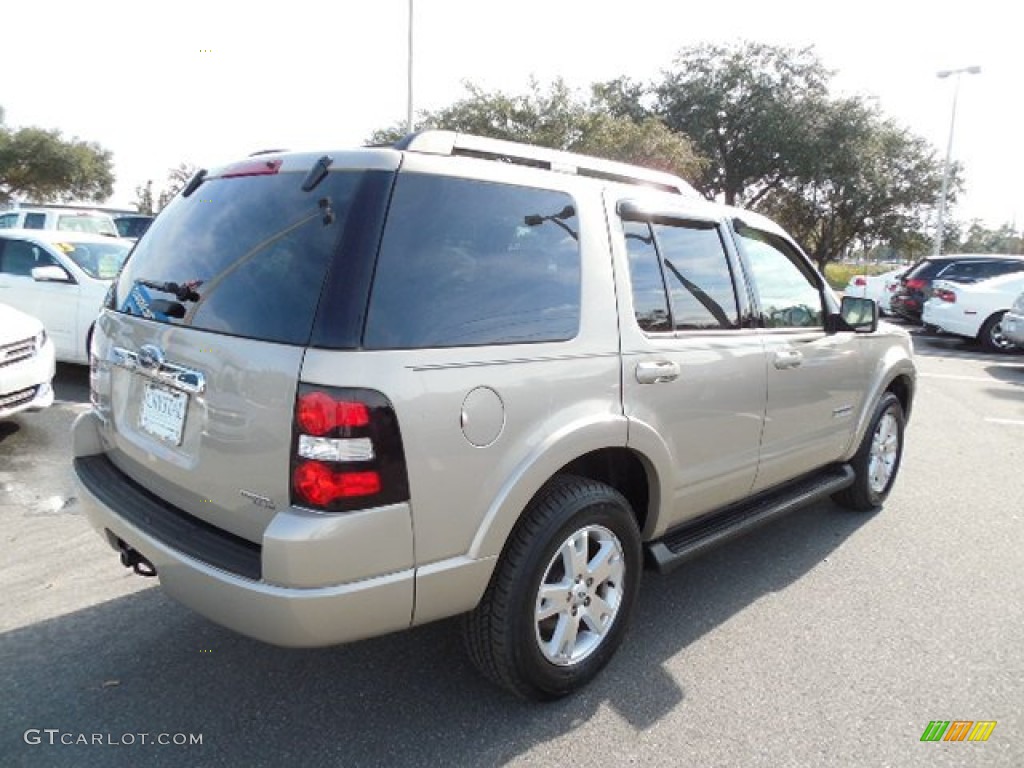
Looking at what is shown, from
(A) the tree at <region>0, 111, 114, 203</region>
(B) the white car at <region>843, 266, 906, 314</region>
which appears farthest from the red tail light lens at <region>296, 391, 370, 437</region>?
(A) the tree at <region>0, 111, 114, 203</region>

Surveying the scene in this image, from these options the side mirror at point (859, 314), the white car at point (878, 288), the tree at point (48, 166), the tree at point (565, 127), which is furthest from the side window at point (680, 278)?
the tree at point (48, 166)

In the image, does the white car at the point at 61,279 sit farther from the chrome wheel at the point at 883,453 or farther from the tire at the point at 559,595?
the chrome wheel at the point at 883,453

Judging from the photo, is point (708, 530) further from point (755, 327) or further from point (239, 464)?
point (239, 464)

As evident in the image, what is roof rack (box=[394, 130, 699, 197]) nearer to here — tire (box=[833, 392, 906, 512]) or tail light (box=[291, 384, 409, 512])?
tail light (box=[291, 384, 409, 512])

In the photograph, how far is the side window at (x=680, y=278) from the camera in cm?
288

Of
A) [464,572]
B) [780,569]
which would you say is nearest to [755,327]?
[780,569]

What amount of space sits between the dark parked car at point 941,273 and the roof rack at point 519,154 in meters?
13.7

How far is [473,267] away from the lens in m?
2.33

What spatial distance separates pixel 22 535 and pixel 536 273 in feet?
10.6

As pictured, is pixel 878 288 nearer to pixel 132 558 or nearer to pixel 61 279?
pixel 61 279

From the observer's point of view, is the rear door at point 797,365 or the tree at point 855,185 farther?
the tree at point 855,185

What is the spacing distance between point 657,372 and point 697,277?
0.63 metres

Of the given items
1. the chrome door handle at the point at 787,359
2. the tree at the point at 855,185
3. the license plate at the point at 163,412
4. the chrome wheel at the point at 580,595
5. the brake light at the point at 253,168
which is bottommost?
the chrome wheel at the point at 580,595

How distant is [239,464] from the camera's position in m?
2.17
